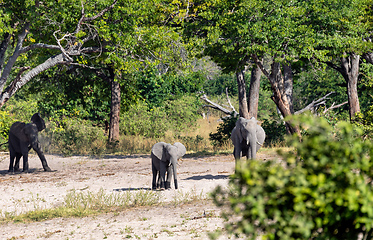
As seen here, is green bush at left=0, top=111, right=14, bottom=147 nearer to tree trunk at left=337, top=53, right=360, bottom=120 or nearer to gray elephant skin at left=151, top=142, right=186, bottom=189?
gray elephant skin at left=151, top=142, right=186, bottom=189

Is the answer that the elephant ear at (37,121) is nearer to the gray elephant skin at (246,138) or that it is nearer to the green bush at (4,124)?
the green bush at (4,124)

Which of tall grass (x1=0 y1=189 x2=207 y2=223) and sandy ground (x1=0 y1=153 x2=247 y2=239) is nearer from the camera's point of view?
sandy ground (x1=0 y1=153 x2=247 y2=239)

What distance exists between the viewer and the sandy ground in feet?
22.3

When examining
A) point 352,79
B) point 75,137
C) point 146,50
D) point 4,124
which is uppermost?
point 146,50

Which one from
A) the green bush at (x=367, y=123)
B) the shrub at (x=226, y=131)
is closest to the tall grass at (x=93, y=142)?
the shrub at (x=226, y=131)

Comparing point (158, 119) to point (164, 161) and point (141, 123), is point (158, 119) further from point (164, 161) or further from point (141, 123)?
point (164, 161)

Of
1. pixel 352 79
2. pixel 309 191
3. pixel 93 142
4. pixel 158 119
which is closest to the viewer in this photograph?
pixel 309 191

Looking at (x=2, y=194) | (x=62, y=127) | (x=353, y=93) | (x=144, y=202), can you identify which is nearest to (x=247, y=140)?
(x=144, y=202)

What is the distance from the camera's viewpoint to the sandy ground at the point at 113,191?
6793 mm

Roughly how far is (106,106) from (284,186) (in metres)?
22.1

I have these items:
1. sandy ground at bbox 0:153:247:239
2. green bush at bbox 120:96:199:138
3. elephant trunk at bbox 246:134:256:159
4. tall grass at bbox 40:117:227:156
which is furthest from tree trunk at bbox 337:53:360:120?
elephant trunk at bbox 246:134:256:159

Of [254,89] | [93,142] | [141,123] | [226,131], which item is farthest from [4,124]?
[254,89]

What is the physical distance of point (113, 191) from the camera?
10.5 metres

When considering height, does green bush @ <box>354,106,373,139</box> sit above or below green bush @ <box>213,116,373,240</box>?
above
